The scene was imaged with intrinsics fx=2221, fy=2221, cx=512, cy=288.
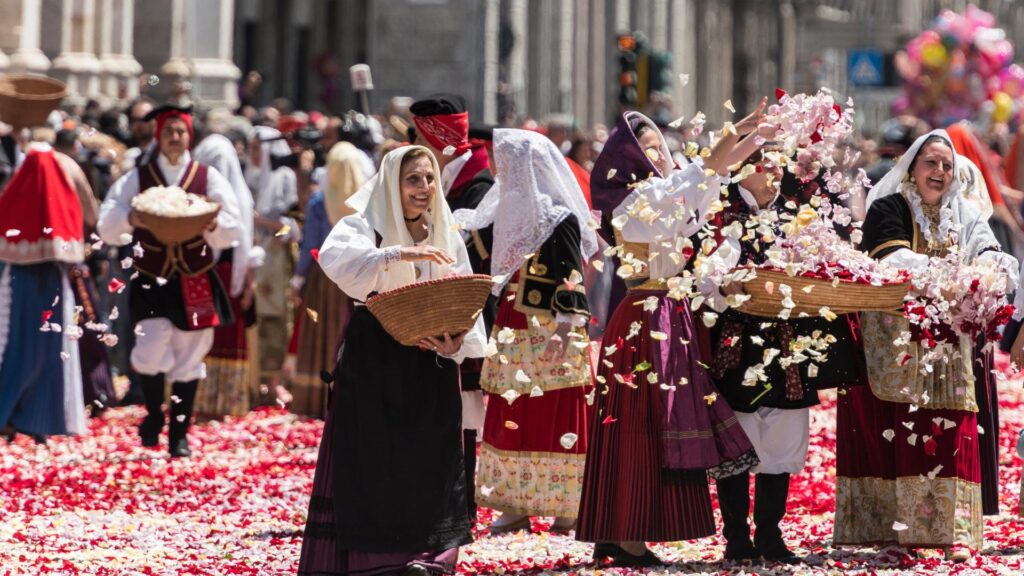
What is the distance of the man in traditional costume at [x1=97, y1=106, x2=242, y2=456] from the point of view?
12.1 meters

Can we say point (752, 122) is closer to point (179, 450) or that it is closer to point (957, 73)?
point (179, 450)

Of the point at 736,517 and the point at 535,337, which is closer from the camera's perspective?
the point at 736,517

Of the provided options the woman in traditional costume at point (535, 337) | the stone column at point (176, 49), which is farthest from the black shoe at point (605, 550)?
the stone column at point (176, 49)

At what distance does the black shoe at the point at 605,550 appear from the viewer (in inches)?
337

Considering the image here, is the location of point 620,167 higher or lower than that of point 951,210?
higher

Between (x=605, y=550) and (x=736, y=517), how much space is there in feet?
1.71

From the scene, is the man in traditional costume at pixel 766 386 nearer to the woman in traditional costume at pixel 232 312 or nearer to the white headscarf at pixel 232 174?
the woman in traditional costume at pixel 232 312

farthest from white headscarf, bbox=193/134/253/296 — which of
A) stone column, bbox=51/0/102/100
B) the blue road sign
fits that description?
the blue road sign

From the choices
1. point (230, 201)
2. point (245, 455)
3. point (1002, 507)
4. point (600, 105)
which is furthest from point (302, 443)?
point (600, 105)

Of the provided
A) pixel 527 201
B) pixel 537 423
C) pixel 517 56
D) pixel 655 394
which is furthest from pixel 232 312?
pixel 517 56

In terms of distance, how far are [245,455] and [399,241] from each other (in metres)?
5.04

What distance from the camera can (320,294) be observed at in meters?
14.4

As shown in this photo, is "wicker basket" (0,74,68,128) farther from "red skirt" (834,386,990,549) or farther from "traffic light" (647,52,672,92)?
"traffic light" (647,52,672,92)

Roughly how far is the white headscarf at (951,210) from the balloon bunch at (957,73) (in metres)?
35.5
